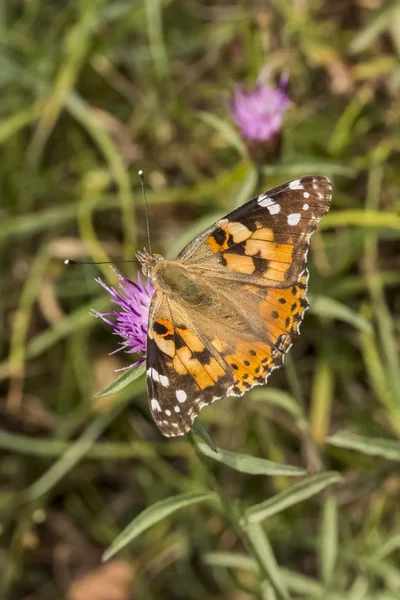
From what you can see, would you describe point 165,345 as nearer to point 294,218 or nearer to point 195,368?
point 195,368

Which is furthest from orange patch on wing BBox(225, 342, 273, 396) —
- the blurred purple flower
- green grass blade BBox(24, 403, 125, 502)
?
green grass blade BBox(24, 403, 125, 502)

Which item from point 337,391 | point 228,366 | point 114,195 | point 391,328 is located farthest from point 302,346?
point 228,366

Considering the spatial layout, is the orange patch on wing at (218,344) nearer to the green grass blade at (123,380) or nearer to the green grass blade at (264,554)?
the green grass blade at (123,380)

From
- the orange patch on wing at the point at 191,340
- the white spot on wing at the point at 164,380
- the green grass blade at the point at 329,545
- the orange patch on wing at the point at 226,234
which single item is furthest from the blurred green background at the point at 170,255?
the white spot on wing at the point at 164,380

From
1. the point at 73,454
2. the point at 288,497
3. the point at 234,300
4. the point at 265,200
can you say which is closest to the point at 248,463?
the point at 288,497

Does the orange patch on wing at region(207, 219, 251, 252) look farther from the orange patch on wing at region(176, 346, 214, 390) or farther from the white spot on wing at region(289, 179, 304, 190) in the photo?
the orange patch on wing at region(176, 346, 214, 390)

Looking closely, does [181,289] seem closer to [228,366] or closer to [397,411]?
[228,366]
